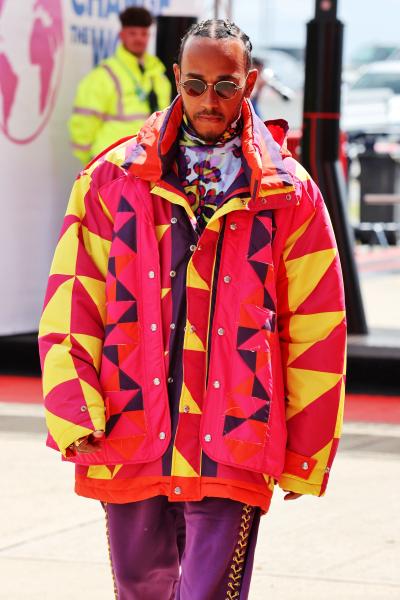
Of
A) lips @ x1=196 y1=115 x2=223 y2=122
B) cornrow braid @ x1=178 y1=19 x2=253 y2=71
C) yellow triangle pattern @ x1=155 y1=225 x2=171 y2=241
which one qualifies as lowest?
yellow triangle pattern @ x1=155 y1=225 x2=171 y2=241

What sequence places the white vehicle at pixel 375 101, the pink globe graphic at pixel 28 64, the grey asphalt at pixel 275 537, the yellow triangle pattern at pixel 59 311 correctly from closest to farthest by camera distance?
the yellow triangle pattern at pixel 59 311 < the grey asphalt at pixel 275 537 < the pink globe graphic at pixel 28 64 < the white vehicle at pixel 375 101

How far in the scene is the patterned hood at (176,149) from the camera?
11.6ft

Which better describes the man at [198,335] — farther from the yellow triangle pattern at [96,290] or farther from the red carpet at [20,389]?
the red carpet at [20,389]

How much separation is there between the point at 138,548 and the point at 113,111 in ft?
21.4

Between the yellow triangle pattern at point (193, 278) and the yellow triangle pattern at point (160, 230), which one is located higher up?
the yellow triangle pattern at point (160, 230)

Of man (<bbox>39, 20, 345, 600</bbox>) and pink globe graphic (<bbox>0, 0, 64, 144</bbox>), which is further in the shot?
pink globe graphic (<bbox>0, 0, 64, 144</bbox>)

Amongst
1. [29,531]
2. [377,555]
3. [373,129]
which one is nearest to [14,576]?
[29,531]

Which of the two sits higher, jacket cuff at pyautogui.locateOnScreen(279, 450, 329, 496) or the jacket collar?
the jacket collar

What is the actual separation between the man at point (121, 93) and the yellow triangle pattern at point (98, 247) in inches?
241

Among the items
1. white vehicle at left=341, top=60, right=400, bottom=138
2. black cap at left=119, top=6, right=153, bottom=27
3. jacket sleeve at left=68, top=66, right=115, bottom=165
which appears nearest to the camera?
jacket sleeve at left=68, top=66, right=115, bottom=165

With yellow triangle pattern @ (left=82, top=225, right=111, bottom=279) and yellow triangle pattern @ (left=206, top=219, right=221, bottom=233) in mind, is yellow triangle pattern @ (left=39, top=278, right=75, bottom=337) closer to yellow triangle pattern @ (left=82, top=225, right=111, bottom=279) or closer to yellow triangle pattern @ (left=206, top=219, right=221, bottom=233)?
yellow triangle pattern @ (left=82, top=225, right=111, bottom=279)

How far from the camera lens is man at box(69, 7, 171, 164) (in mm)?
9734

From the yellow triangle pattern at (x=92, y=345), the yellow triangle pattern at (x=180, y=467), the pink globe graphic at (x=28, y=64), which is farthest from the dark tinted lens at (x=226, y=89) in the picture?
the pink globe graphic at (x=28, y=64)

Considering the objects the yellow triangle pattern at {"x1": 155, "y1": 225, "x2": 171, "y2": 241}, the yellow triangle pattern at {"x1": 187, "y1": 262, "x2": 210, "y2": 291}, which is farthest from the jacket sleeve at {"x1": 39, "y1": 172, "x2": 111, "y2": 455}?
the yellow triangle pattern at {"x1": 187, "y1": 262, "x2": 210, "y2": 291}
